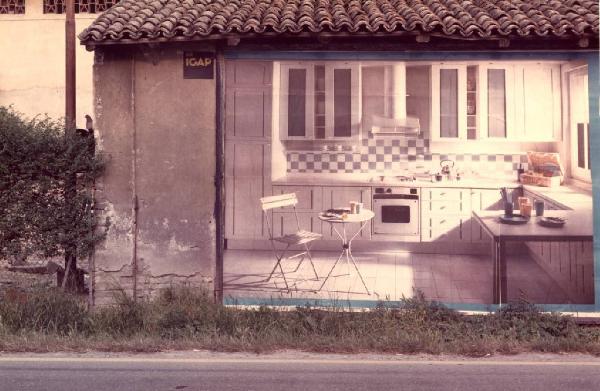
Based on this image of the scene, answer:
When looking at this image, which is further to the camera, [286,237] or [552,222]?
[286,237]

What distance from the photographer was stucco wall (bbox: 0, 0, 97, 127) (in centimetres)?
1652

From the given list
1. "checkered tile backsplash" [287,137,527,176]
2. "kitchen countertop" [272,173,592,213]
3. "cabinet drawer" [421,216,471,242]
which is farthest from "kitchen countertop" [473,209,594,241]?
"checkered tile backsplash" [287,137,527,176]

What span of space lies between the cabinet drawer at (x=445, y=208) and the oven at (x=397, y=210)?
143mm

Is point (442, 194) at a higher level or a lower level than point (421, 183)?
lower

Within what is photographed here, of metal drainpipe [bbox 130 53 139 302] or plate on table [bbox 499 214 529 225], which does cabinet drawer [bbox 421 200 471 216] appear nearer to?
plate on table [bbox 499 214 529 225]

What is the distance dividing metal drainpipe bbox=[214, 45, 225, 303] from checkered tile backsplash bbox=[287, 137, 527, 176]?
1803mm

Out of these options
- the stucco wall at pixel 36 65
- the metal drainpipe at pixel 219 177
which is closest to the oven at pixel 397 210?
the metal drainpipe at pixel 219 177

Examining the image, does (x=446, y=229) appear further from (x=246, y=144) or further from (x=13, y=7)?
(x=13, y=7)

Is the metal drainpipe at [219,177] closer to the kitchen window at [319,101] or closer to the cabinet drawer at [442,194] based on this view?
the kitchen window at [319,101]

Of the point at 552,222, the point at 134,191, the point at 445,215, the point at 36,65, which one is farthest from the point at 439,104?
the point at 36,65

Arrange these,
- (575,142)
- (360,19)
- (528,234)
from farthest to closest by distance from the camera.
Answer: (575,142) → (528,234) → (360,19)

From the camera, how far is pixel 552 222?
10.3 meters

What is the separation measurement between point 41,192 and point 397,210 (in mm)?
5338

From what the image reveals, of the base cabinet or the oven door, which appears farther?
the oven door
